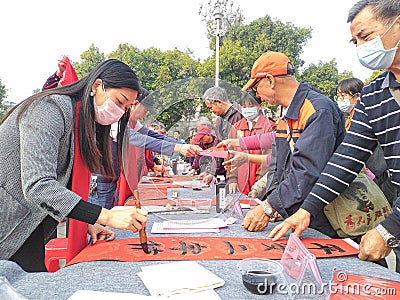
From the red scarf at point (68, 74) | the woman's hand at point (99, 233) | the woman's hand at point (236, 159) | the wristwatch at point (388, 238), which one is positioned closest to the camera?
the wristwatch at point (388, 238)

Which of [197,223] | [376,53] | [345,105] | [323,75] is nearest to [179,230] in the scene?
[197,223]

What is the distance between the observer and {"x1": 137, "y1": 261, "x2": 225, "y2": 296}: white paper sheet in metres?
0.83

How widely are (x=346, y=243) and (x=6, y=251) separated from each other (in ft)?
3.61

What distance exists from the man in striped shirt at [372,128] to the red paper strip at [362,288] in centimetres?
20

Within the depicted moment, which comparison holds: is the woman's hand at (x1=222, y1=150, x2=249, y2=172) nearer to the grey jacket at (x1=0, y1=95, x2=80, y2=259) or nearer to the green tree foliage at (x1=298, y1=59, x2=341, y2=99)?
the grey jacket at (x1=0, y1=95, x2=80, y2=259)

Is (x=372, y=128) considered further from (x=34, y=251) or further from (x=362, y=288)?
(x=34, y=251)

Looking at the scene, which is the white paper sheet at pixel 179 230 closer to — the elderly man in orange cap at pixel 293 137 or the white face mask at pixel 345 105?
the elderly man in orange cap at pixel 293 137

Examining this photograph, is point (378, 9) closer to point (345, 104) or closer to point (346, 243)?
point (346, 243)

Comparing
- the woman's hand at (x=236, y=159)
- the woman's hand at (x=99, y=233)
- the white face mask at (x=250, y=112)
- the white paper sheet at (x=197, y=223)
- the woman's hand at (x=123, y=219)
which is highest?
the white face mask at (x=250, y=112)

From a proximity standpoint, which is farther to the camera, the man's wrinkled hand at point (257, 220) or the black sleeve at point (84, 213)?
the man's wrinkled hand at point (257, 220)

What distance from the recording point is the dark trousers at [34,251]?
1172 millimetres

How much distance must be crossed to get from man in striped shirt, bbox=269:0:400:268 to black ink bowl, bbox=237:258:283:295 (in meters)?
0.35

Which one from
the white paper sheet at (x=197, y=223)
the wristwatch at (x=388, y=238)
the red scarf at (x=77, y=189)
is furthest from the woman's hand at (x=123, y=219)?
the wristwatch at (x=388, y=238)

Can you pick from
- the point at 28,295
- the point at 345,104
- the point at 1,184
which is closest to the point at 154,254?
the point at 28,295
